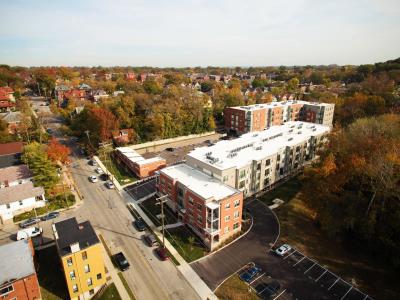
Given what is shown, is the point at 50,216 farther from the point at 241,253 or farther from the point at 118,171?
the point at 241,253

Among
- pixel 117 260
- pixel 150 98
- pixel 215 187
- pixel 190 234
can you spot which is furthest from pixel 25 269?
pixel 150 98

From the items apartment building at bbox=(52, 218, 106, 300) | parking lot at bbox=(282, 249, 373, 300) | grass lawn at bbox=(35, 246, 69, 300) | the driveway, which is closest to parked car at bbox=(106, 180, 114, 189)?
grass lawn at bbox=(35, 246, 69, 300)

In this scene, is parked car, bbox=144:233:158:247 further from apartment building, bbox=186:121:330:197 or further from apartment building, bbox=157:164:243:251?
apartment building, bbox=186:121:330:197

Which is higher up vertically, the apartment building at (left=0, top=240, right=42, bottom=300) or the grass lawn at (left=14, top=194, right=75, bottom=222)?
the apartment building at (left=0, top=240, right=42, bottom=300)

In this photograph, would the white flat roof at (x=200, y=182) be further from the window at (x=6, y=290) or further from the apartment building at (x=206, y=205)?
the window at (x=6, y=290)

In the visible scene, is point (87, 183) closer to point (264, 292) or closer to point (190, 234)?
point (190, 234)

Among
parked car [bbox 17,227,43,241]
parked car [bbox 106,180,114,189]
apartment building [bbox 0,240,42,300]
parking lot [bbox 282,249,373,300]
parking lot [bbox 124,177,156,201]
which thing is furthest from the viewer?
parked car [bbox 106,180,114,189]

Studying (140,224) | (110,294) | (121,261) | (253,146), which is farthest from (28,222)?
(253,146)

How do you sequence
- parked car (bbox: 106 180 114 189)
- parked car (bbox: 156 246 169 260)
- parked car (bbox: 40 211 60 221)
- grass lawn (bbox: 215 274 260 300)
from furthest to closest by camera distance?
parked car (bbox: 106 180 114 189) → parked car (bbox: 40 211 60 221) → parked car (bbox: 156 246 169 260) → grass lawn (bbox: 215 274 260 300)
